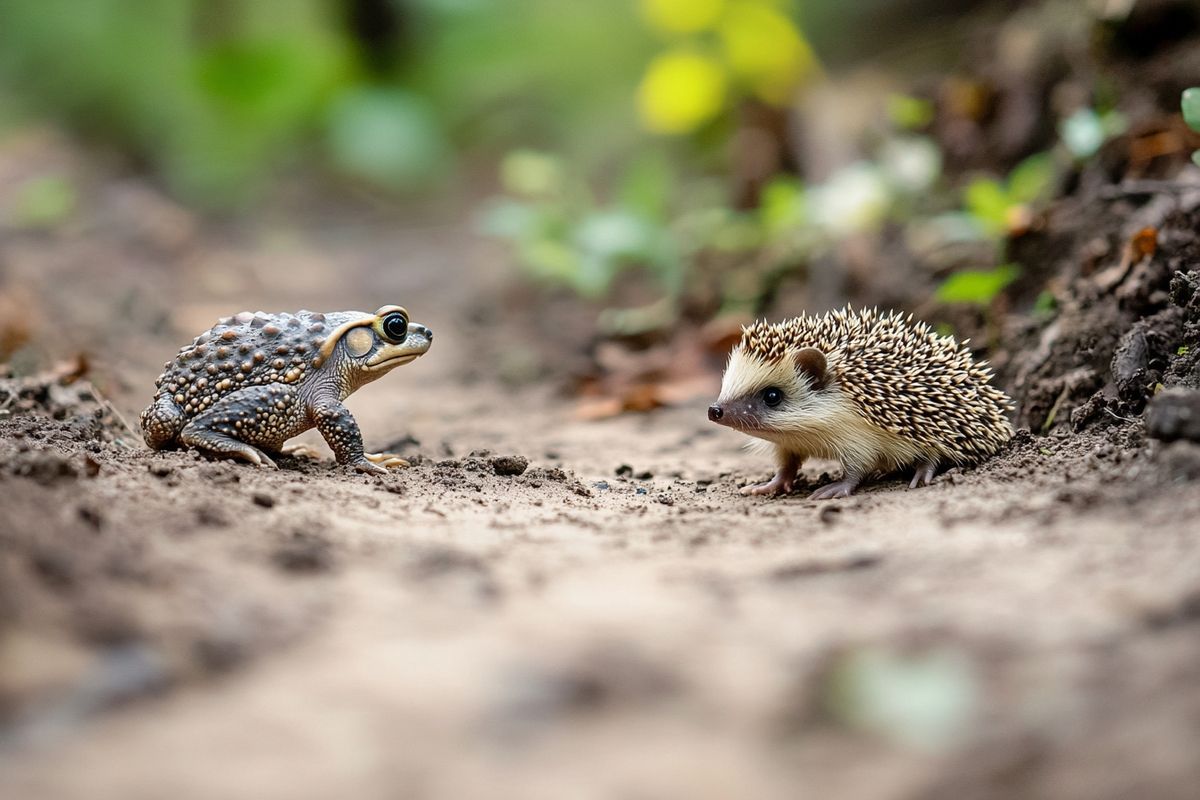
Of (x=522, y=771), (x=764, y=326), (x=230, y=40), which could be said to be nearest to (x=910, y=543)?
(x=522, y=771)

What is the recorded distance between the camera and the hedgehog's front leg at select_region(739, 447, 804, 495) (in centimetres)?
523

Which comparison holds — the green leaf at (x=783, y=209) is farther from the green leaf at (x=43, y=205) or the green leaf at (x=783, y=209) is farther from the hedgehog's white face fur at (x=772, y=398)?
the green leaf at (x=43, y=205)

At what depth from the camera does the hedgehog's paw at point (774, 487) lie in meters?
5.20

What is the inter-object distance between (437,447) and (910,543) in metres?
3.57

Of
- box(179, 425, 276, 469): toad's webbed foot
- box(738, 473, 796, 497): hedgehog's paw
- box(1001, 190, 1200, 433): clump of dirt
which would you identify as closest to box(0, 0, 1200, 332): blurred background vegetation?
box(1001, 190, 1200, 433): clump of dirt

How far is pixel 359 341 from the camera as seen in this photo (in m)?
5.30

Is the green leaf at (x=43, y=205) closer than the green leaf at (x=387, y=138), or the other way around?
the green leaf at (x=43, y=205)

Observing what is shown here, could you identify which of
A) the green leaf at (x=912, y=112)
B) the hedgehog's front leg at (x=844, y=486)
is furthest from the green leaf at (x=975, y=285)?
the green leaf at (x=912, y=112)

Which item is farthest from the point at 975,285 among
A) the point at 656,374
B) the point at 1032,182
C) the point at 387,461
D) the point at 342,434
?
the point at 342,434

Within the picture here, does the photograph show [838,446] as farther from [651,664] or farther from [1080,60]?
[1080,60]

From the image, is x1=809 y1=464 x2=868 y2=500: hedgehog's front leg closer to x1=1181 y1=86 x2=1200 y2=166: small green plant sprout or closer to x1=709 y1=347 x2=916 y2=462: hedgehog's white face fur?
→ x1=709 y1=347 x2=916 y2=462: hedgehog's white face fur

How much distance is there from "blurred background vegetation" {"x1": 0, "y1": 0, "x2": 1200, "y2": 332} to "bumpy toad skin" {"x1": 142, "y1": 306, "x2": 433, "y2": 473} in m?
3.64

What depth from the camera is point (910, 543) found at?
3.52m

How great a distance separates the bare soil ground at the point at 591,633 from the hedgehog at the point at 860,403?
31cm
